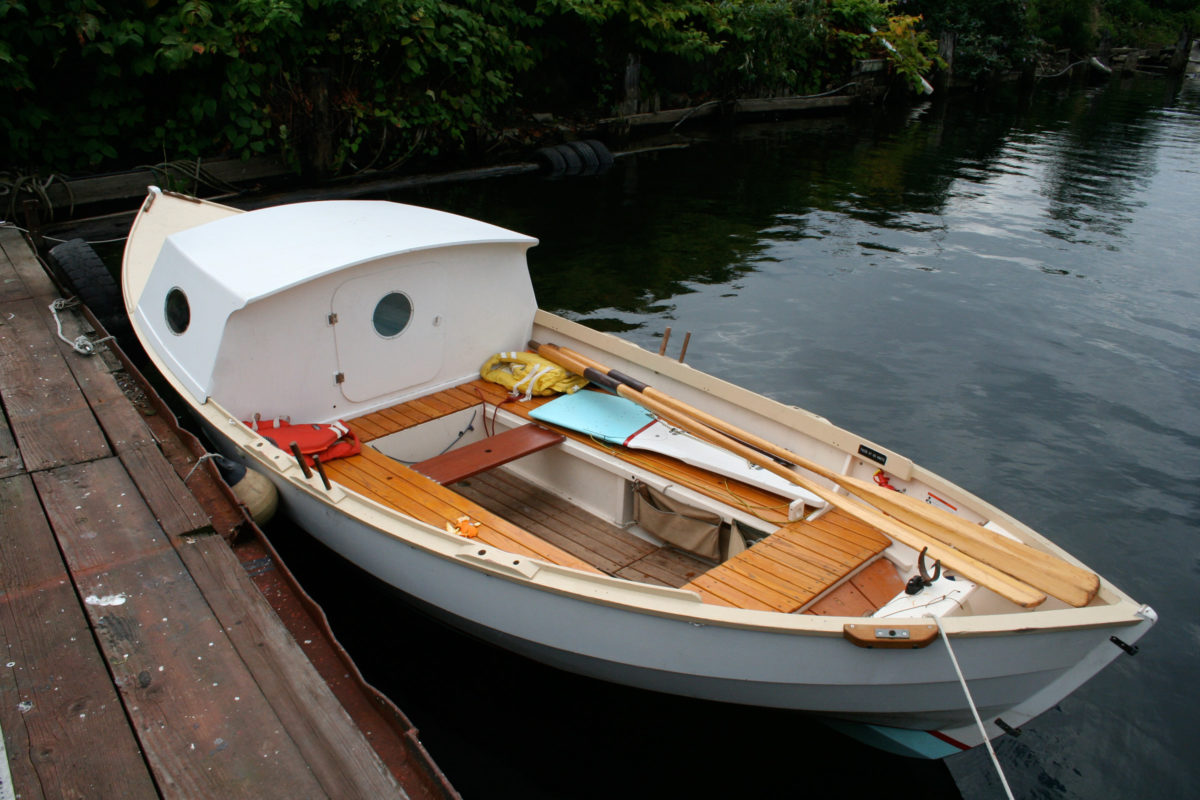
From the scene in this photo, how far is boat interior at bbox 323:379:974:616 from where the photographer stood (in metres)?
4.64

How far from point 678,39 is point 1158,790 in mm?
18448

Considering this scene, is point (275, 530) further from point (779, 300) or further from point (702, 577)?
point (779, 300)

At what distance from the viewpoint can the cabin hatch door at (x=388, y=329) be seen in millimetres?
5988

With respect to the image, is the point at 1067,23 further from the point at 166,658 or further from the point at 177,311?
the point at 166,658

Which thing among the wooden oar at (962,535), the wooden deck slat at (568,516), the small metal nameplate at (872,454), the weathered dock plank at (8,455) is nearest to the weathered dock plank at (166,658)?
the weathered dock plank at (8,455)

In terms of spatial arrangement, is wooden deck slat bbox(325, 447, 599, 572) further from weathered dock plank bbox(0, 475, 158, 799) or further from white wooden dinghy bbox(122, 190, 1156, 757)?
weathered dock plank bbox(0, 475, 158, 799)

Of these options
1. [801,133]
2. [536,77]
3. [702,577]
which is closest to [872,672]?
[702,577]

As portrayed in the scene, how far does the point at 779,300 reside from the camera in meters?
11.9

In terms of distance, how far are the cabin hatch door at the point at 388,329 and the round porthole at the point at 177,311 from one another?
1.12 metres

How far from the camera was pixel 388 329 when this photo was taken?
6.26m

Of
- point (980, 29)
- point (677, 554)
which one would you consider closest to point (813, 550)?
point (677, 554)

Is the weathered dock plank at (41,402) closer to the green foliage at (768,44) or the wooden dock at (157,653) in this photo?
the wooden dock at (157,653)

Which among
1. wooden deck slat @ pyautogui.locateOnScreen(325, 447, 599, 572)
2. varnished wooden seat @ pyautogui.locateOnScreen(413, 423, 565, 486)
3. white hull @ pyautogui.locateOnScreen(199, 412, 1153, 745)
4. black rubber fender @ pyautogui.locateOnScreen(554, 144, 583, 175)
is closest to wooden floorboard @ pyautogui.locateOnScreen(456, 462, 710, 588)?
varnished wooden seat @ pyautogui.locateOnScreen(413, 423, 565, 486)

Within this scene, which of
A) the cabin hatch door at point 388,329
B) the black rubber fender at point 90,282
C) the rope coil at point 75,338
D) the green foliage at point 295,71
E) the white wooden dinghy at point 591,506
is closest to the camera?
the white wooden dinghy at point 591,506
